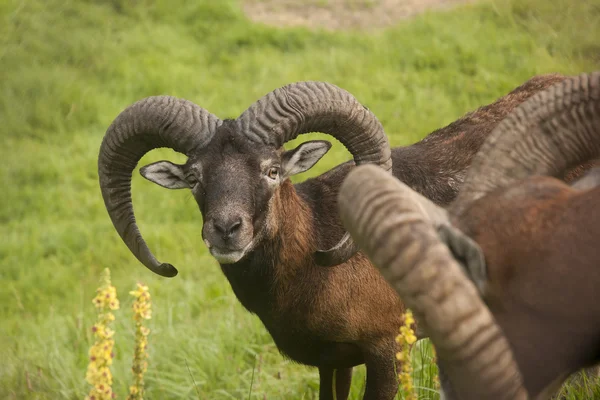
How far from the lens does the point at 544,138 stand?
398 cm

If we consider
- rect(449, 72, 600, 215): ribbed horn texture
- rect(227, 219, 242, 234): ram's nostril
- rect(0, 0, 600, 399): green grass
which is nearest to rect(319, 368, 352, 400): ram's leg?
rect(0, 0, 600, 399): green grass

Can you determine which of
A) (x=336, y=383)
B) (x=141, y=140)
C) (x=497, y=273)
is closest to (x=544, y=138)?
(x=497, y=273)

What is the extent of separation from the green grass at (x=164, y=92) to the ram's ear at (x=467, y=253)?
3769 millimetres

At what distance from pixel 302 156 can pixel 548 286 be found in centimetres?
286

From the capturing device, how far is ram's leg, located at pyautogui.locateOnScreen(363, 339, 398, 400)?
5.42 m

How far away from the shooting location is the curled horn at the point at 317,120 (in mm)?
5363

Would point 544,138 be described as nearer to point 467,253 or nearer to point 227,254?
point 467,253

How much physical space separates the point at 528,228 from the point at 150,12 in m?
Result: 14.0

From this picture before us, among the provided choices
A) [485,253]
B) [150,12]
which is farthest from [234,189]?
[150,12]

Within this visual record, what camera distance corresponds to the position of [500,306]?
10.0 ft

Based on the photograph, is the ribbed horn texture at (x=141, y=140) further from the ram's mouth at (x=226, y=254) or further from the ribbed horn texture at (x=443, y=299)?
the ribbed horn texture at (x=443, y=299)

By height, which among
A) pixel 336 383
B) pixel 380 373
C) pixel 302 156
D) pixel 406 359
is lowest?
pixel 336 383

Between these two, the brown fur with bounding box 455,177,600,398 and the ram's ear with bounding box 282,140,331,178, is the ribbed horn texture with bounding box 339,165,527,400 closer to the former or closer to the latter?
the brown fur with bounding box 455,177,600,398

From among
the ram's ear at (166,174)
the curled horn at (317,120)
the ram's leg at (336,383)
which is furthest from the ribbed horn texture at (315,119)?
the ram's leg at (336,383)
